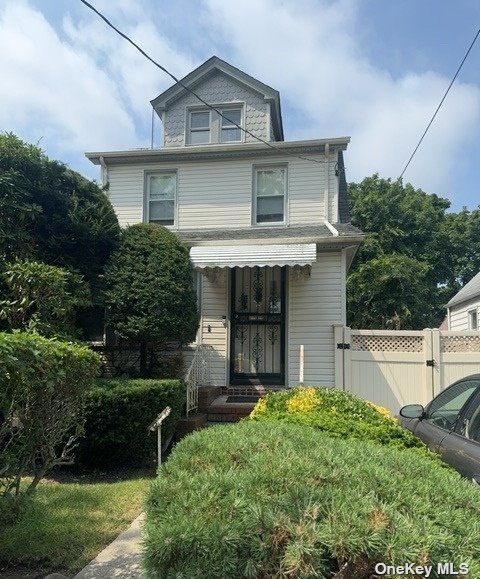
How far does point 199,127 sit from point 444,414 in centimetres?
1034

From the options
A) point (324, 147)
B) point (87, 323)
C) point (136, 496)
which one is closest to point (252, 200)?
point (324, 147)

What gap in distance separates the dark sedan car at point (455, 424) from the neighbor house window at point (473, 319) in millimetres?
14206

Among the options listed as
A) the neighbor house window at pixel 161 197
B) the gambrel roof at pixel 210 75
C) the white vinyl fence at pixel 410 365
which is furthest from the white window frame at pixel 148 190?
the white vinyl fence at pixel 410 365

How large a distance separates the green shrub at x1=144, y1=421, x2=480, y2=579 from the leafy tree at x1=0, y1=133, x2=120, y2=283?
6.46 meters

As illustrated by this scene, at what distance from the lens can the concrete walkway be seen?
3416 mm

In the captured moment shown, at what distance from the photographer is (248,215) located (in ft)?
37.6

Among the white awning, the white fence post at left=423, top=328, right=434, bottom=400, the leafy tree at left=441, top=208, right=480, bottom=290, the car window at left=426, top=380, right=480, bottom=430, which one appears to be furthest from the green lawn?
the leafy tree at left=441, top=208, right=480, bottom=290

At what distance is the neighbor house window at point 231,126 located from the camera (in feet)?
40.9

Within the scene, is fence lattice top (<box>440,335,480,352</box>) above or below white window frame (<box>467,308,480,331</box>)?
below

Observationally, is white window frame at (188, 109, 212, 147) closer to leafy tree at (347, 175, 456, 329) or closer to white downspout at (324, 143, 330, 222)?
white downspout at (324, 143, 330, 222)

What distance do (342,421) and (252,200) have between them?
315 inches

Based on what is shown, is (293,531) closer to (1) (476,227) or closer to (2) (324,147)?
(2) (324,147)

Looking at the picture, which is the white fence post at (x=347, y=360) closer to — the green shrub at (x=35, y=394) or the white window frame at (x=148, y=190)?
the white window frame at (x=148, y=190)

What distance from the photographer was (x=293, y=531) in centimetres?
168
